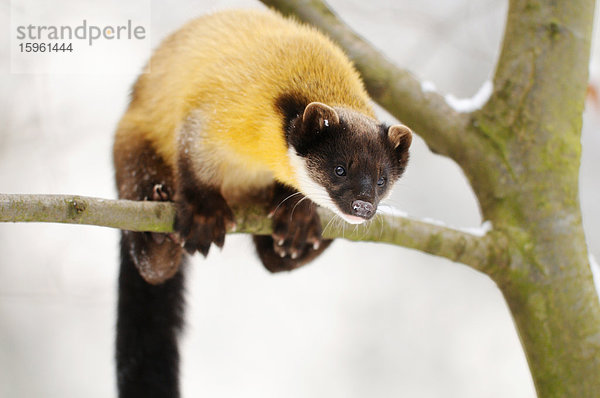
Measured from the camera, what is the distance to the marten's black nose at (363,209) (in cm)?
299

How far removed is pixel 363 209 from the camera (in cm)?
299

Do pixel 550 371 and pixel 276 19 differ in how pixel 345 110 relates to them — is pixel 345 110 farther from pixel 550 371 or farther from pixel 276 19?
pixel 550 371

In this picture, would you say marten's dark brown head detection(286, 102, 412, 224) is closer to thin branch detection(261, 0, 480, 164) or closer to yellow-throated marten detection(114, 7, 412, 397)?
Result: yellow-throated marten detection(114, 7, 412, 397)

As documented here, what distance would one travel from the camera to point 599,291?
3.84m

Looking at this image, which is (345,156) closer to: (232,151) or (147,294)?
(232,151)

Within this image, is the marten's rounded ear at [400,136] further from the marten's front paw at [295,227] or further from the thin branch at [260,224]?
the marten's front paw at [295,227]

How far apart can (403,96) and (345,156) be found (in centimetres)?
114

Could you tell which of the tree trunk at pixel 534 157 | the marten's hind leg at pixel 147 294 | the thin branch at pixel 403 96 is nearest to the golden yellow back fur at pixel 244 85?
the marten's hind leg at pixel 147 294

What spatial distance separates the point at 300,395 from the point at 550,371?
201 inches

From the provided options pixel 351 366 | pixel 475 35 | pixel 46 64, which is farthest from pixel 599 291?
pixel 351 366

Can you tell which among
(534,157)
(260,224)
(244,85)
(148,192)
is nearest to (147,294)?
(148,192)

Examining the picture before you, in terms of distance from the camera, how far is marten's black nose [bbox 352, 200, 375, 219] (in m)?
2.99

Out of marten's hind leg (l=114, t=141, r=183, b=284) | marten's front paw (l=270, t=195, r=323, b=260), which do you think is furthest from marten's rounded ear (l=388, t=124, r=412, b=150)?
marten's hind leg (l=114, t=141, r=183, b=284)

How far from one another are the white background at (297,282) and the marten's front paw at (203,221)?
1.00 m
